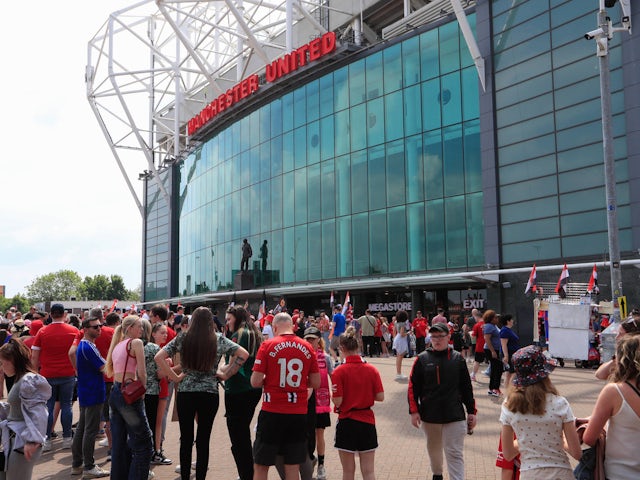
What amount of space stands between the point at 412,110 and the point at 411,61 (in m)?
2.28

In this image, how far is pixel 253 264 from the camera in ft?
124

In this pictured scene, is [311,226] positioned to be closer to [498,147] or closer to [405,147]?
[405,147]

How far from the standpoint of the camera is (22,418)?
498 cm

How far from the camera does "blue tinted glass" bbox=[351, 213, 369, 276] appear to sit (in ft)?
98.2

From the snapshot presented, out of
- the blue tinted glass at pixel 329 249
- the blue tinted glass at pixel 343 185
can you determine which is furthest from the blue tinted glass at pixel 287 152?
the blue tinted glass at pixel 329 249

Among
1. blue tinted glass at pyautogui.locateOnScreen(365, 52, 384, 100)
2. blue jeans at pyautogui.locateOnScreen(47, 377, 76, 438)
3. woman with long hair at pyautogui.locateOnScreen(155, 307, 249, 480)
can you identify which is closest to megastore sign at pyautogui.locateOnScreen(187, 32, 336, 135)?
Answer: blue tinted glass at pyautogui.locateOnScreen(365, 52, 384, 100)

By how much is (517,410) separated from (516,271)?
20042 mm

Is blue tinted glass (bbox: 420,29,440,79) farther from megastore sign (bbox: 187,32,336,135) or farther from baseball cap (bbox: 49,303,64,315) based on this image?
baseball cap (bbox: 49,303,64,315)

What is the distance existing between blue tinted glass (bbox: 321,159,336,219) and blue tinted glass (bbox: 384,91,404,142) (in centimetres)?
425

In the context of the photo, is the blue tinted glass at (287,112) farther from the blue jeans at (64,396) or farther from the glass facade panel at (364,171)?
the blue jeans at (64,396)

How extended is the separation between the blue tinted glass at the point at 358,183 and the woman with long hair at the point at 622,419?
2651cm

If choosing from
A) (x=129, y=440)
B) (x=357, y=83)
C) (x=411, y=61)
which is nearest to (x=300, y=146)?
(x=357, y=83)

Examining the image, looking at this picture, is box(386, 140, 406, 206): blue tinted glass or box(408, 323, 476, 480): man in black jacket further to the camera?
box(386, 140, 406, 206): blue tinted glass

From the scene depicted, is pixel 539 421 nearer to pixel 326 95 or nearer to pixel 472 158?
pixel 472 158
